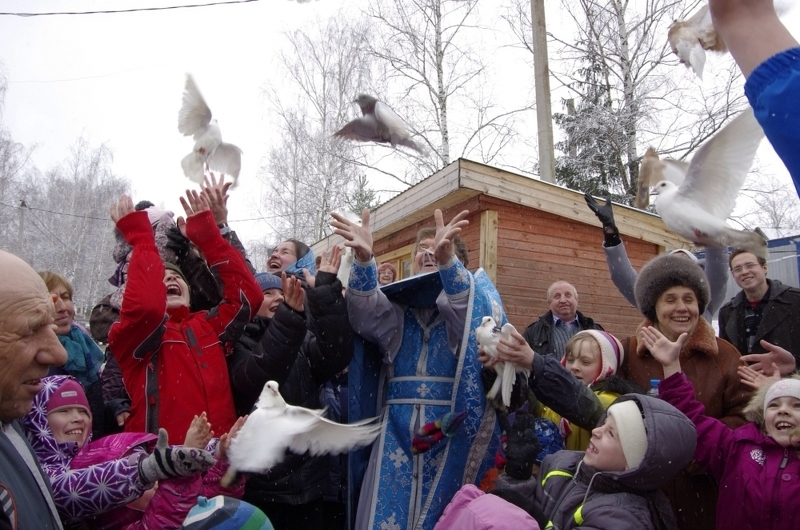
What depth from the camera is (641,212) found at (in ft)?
26.3

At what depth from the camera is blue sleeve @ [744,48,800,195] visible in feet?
2.64

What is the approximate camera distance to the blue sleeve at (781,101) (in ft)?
2.64

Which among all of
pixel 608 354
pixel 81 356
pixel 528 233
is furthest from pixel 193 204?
pixel 528 233

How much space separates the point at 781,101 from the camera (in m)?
0.82

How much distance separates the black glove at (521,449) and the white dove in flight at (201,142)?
2225mm

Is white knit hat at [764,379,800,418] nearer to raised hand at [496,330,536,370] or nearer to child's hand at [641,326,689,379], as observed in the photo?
child's hand at [641,326,689,379]

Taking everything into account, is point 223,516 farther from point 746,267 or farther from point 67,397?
point 746,267

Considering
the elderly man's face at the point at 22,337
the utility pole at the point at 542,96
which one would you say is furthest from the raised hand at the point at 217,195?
the utility pole at the point at 542,96

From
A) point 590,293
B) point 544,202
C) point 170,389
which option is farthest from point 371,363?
point 590,293

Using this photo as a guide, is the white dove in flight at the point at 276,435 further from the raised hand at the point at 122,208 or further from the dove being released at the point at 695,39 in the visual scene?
the dove being released at the point at 695,39

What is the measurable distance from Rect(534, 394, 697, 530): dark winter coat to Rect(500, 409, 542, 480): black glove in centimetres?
14

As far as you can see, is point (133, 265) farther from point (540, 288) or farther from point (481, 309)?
point (540, 288)

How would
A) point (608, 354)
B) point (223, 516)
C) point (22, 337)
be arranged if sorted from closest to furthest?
1. point (22, 337)
2. point (223, 516)
3. point (608, 354)

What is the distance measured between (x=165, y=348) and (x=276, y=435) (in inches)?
29.7
